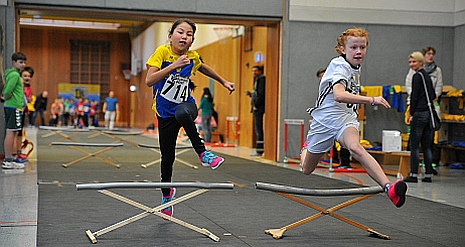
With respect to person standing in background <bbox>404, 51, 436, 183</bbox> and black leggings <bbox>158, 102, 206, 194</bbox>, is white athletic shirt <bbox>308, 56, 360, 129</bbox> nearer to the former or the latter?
black leggings <bbox>158, 102, 206, 194</bbox>

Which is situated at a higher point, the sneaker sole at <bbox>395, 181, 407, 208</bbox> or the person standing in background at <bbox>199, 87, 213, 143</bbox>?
the person standing in background at <bbox>199, 87, 213, 143</bbox>

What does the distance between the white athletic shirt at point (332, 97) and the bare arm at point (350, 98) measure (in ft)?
0.27

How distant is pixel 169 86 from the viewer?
521 cm

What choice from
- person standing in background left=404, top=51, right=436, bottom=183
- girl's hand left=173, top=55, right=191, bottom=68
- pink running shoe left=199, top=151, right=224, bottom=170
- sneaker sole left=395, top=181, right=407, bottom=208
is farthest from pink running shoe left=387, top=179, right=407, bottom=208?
person standing in background left=404, top=51, right=436, bottom=183

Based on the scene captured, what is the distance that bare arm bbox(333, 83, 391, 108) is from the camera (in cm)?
433

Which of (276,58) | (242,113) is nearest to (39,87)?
(242,113)

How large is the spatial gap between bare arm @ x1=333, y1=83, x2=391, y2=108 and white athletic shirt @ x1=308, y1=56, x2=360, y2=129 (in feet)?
0.27

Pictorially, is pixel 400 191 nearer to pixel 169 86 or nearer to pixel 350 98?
pixel 350 98

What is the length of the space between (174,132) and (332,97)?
4.21 feet

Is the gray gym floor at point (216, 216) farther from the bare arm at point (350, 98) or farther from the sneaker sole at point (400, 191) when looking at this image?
the bare arm at point (350, 98)

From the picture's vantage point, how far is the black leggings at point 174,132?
512 centimetres

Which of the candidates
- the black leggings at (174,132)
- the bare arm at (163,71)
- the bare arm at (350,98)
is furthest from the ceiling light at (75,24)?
the bare arm at (350,98)

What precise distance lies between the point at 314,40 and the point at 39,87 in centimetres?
2702

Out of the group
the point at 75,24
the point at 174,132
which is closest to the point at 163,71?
the point at 174,132
